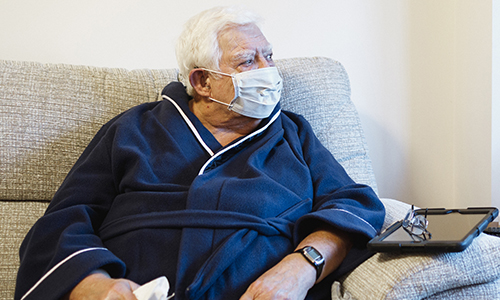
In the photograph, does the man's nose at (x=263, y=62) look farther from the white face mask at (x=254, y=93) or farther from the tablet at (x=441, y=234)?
the tablet at (x=441, y=234)

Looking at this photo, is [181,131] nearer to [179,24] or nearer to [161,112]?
[161,112]

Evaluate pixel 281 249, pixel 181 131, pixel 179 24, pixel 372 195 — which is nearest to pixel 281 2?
pixel 179 24

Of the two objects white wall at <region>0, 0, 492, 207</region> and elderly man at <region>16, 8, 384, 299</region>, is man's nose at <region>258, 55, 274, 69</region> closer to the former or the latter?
elderly man at <region>16, 8, 384, 299</region>

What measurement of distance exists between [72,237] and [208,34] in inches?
27.5

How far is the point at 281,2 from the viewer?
6.12 ft

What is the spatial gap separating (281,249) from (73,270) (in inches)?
19.6

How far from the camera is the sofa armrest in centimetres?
88

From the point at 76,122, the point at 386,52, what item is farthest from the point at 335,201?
the point at 386,52

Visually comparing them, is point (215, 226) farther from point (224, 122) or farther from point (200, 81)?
point (200, 81)

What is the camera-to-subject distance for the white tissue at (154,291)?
0.88 meters

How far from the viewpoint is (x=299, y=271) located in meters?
1.01

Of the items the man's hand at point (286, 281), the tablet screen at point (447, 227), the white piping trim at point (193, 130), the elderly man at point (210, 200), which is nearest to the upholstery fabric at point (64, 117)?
the elderly man at point (210, 200)

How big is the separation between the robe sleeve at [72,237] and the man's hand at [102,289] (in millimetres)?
20

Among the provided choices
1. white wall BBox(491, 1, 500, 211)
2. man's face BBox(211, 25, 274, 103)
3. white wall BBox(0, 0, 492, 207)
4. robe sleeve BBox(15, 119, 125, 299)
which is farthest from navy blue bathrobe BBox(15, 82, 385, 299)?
white wall BBox(491, 1, 500, 211)
